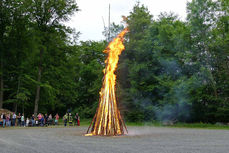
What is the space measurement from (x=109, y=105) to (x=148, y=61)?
917 inches

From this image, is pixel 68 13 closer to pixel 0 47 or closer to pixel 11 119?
pixel 0 47

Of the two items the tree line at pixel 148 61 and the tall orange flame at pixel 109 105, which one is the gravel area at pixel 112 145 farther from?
the tree line at pixel 148 61

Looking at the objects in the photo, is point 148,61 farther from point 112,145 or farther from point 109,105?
point 112,145

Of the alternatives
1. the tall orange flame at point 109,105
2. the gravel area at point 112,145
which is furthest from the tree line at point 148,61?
the gravel area at point 112,145

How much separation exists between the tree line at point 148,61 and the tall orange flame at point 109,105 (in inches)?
560

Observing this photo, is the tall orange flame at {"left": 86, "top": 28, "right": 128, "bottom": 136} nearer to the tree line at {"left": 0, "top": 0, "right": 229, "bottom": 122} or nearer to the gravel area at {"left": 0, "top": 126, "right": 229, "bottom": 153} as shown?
the gravel area at {"left": 0, "top": 126, "right": 229, "bottom": 153}

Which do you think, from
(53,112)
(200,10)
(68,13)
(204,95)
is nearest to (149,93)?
(204,95)

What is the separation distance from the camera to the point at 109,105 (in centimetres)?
1670

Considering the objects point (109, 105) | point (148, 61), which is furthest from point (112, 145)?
point (148, 61)

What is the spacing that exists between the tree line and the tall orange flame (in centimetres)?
1423

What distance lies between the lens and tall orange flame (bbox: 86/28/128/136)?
16.6 meters

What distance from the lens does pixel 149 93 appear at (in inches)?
1521

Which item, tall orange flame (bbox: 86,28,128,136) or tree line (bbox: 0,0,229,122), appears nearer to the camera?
tall orange flame (bbox: 86,28,128,136)

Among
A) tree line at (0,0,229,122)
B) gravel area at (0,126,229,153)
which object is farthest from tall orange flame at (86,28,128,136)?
tree line at (0,0,229,122)
